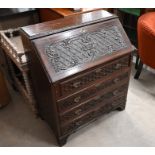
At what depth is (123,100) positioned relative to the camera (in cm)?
180

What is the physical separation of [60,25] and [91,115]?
731 millimetres

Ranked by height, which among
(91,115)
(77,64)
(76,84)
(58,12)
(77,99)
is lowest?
(91,115)

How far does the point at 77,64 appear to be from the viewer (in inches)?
50.9

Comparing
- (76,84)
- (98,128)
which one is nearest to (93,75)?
(76,84)

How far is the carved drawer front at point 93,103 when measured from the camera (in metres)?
1.46

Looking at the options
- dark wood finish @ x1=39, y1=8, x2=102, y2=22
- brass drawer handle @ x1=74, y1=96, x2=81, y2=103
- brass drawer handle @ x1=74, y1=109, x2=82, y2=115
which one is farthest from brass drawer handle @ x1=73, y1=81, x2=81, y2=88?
dark wood finish @ x1=39, y1=8, x2=102, y2=22

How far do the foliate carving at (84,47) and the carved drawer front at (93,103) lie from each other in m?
0.35

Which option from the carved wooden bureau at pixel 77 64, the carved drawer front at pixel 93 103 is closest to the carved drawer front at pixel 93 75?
the carved wooden bureau at pixel 77 64

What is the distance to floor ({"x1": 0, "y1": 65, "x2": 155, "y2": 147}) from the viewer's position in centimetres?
164

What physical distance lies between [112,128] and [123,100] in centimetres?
26

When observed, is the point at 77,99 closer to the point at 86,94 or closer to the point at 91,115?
the point at 86,94

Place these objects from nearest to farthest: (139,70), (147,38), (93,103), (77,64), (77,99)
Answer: (77,64)
(77,99)
(93,103)
(147,38)
(139,70)

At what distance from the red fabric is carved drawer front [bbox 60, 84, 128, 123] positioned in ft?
1.52

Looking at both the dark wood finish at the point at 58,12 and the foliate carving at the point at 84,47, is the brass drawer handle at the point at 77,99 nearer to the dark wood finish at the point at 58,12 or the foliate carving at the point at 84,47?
the foliate carving at the point at 84,47
